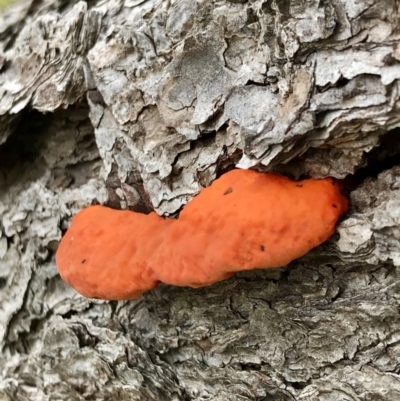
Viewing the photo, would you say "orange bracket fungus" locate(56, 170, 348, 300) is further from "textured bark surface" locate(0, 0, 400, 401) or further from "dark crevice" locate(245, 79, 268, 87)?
→ "dark crevice" locate(245, 79, 268, 87)

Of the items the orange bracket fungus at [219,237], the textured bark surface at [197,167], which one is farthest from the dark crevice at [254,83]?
the orange bracket fungus at [219,237]

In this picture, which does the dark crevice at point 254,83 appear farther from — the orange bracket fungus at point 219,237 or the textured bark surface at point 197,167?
the orange bracket fungus at point 219,237

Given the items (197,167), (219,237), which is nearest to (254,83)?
(197,167)

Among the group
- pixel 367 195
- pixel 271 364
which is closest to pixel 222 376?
pixel 271 364

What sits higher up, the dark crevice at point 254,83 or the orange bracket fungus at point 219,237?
the dark crevice at point 254,83

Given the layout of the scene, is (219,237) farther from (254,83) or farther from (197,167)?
(254,83)

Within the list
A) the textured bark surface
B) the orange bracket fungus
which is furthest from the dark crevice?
the orange bracket fungus
